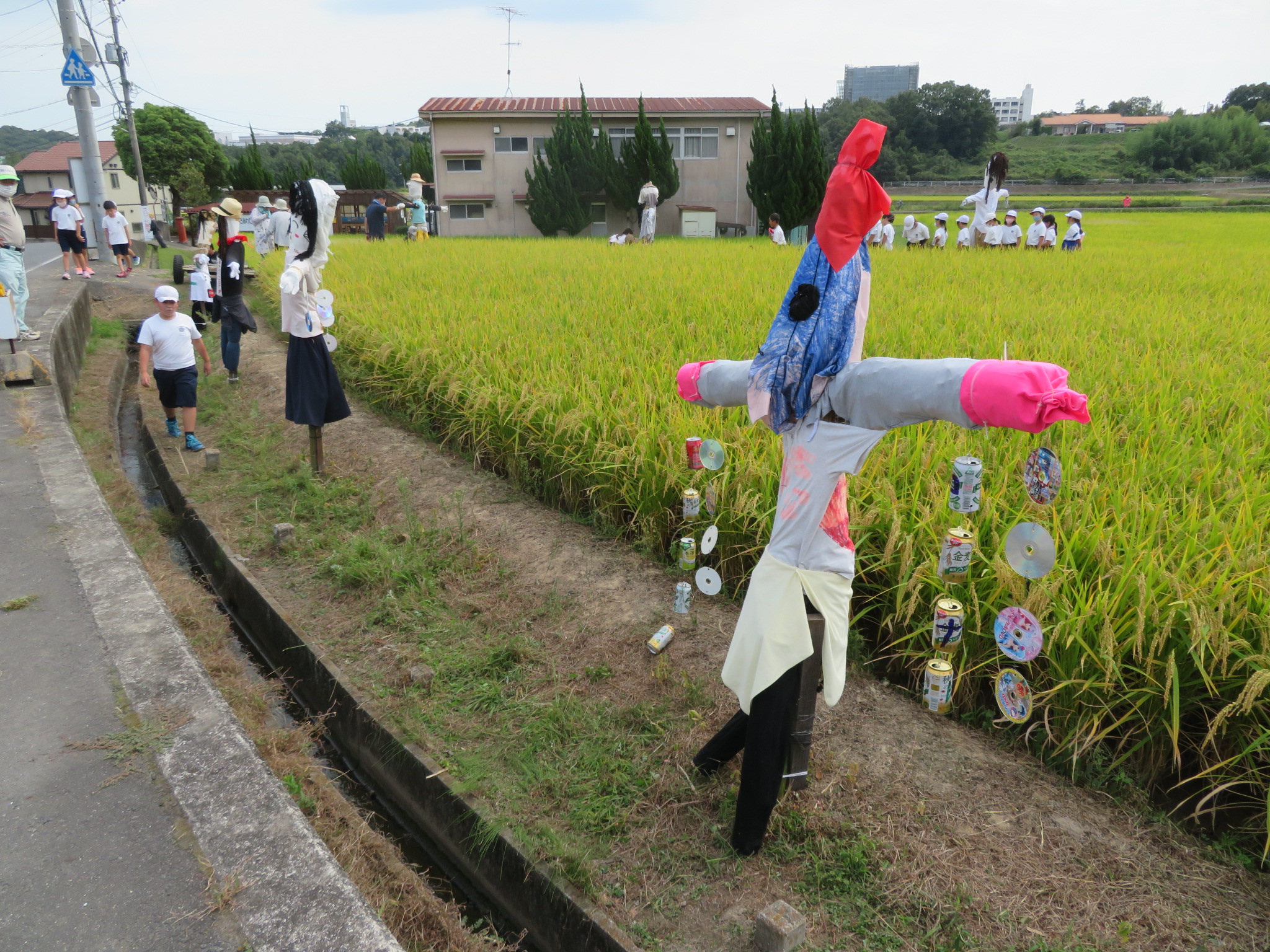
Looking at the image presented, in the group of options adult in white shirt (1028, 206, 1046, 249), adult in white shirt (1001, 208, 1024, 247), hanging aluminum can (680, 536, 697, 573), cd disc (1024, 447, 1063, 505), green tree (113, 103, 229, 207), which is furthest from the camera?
green tree (113, 103, 229, 207)

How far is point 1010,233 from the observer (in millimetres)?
16172

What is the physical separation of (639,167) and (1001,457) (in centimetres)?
2243

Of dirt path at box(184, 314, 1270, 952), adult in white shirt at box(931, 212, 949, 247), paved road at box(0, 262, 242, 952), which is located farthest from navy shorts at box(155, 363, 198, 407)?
adult in white shirt at box(931, 212, 949, 247)

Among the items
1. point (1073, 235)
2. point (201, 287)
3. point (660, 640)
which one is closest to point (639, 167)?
point (1073, 235)

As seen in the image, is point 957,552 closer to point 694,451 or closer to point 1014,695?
point 1014,695

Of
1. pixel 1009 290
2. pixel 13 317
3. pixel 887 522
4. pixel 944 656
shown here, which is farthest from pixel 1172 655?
pixel 13 317

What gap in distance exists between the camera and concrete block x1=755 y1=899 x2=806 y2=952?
1.95m

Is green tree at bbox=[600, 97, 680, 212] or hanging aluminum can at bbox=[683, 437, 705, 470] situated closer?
hanging aluminum can at bbox=[683, 437, 705, 470]

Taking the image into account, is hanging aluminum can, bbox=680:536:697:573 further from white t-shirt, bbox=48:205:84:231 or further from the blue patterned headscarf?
white t-shirt, bbox=48:205:84:231

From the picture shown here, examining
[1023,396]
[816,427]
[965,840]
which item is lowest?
[965,840]

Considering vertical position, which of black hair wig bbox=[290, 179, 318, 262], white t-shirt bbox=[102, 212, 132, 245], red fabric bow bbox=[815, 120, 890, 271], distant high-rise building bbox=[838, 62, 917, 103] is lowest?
red fabric bow bbox=[815, 120, 890, 271]

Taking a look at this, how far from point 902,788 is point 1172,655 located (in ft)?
2.87

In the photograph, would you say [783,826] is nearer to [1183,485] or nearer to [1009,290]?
[1183,485]

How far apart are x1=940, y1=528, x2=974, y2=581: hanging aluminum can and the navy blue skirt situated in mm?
4260
